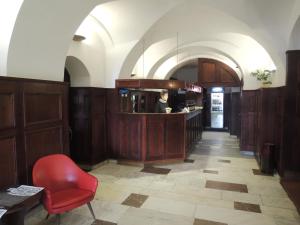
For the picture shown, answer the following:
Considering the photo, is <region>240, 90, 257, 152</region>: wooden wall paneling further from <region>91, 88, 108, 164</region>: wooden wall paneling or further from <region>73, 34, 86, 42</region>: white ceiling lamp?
<region>73, 34, 86, 42</region>: white ceiling lamp

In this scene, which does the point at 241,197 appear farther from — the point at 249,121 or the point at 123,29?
the point at 123,29

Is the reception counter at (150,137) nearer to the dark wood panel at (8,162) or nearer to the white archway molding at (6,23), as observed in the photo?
the dark wood panel at (8,162)

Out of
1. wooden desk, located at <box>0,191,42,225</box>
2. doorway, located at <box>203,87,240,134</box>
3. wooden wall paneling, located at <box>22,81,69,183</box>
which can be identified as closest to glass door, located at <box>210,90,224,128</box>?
doorway, located at <box>203,87,240,134</box>

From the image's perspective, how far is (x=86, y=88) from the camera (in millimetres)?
5172

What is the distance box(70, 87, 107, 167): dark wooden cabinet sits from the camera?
17.1 feet

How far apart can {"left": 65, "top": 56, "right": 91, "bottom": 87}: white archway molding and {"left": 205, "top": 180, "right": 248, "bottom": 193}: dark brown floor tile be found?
3309 millimetres

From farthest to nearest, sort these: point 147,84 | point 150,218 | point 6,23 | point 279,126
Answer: point 147,84 < point 279,126 < point 150,218 < point 6,23

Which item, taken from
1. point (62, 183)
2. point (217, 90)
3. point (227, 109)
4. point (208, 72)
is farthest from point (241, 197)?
point (227, 109)

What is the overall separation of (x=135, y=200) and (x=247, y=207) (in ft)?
5.55

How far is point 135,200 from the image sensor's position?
3777 mm

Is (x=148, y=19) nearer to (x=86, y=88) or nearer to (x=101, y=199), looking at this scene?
(x=86, y=88)

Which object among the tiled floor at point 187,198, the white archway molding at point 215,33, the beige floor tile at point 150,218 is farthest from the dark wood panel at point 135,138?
the beige floor tile at point 150,218

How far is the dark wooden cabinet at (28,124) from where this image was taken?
2.76 metres

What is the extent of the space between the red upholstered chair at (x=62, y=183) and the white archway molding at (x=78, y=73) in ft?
8.17
